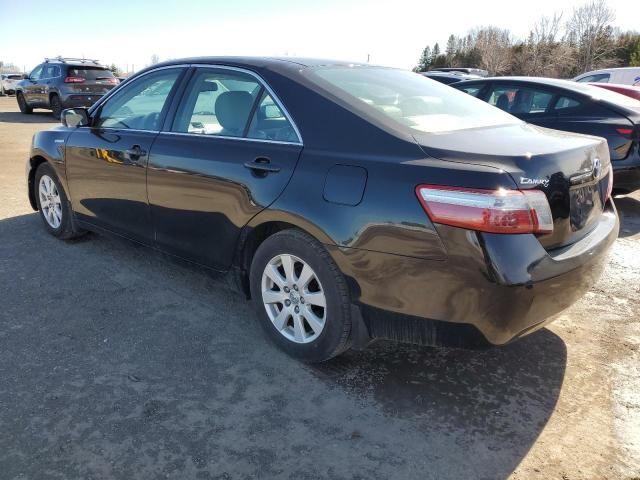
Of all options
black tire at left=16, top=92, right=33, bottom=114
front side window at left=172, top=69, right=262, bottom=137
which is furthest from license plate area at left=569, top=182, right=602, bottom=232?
black tire at left=16, top=92, right=33, bottom=114

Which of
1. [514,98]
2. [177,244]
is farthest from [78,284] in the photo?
[514,98]

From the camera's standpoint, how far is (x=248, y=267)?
10.7 ft

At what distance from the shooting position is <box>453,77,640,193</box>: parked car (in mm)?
5844

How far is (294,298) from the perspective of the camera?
2.97 m

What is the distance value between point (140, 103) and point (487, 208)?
2.84m

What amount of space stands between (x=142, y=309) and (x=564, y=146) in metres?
2.75

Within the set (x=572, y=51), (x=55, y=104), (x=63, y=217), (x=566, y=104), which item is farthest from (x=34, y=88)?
(x=572, y=51)

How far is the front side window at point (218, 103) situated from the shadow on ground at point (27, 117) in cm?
1421

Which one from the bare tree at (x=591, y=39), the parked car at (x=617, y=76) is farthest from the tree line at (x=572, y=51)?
the parked car at (x=617, y=76)

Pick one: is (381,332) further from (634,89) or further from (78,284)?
(634,89)

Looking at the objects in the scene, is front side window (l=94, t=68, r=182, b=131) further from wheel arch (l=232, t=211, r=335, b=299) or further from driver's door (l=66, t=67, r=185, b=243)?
wheel arch (l=232, t=211, r=335, b=299)

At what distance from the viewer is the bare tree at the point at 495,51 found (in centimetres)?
4850

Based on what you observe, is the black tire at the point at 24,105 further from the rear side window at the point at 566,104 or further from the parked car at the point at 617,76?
the rear side window at the point at 566,104

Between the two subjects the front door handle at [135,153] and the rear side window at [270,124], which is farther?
the front door handle at [135,153]
